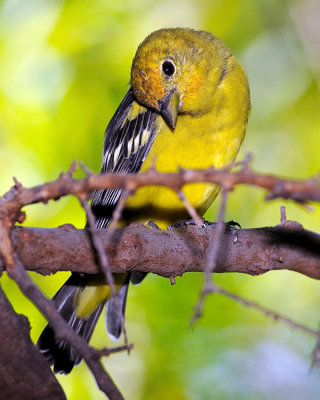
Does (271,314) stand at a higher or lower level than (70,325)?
higher

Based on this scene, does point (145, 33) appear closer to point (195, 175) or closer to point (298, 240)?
point (298, 240)

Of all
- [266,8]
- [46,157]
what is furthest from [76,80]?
[266,8]

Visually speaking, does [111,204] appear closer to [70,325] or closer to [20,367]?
[70,325]

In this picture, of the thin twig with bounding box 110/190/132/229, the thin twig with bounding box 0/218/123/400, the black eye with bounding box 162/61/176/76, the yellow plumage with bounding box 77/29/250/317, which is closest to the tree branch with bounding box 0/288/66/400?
the thin twig with bounding box 0/218/123/400

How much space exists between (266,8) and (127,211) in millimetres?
2741

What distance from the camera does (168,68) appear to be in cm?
418

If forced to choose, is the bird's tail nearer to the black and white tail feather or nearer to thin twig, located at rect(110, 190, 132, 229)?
the black and white tail feather

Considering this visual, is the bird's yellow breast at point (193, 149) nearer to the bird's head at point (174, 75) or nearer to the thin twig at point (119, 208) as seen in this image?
the bird's head at point (174, 75)

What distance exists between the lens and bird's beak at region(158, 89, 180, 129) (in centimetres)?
397

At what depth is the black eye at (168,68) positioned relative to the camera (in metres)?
4.17

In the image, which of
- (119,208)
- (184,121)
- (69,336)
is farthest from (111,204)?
(119,208)

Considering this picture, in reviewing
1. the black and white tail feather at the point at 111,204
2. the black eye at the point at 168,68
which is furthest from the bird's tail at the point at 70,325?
the black eye at the point at 168,68

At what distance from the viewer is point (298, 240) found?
340 cm

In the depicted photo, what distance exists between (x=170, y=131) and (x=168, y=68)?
418mm
